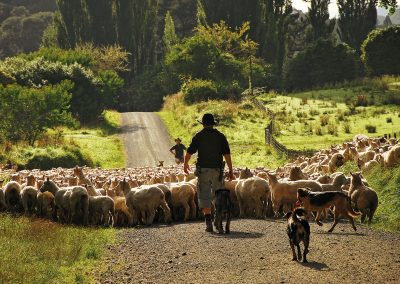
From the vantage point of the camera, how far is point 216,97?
68750 millimetres

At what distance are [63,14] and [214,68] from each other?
2294 cm

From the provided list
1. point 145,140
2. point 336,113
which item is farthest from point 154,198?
point 145,140

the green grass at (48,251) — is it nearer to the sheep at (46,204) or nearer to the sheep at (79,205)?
the sheep at (79,205)

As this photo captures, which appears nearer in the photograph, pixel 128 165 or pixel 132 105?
pixel 128 165

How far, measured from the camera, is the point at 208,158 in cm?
1490

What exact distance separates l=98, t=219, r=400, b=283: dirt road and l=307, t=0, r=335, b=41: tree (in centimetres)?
7531

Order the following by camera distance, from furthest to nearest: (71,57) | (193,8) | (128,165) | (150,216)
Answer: (193,8) → (71,57) → (128,165) → (150,216)

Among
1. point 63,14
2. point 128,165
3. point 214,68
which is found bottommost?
point 128,165

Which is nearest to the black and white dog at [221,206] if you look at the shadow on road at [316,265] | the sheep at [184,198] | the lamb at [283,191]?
the lamb at [283,191]

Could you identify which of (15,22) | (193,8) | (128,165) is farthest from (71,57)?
(15,22)

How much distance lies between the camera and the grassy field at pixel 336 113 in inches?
1764

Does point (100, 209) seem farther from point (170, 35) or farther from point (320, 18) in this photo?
point (320, 18)

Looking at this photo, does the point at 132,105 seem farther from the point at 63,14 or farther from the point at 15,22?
the point at 15,22

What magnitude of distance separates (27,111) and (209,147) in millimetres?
34293
